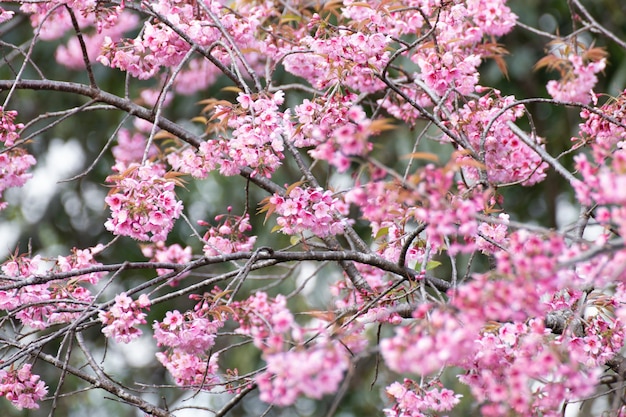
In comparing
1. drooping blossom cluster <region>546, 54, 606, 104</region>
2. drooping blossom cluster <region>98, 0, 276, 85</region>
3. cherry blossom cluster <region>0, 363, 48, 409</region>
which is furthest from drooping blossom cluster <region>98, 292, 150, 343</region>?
Answer: drooping blossom cluster <region>546, 54, 606, 104</region>

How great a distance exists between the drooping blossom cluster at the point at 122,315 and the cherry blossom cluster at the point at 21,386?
0.43m

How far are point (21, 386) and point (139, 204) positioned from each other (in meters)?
0.71

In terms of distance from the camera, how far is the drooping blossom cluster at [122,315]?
2.04 meters

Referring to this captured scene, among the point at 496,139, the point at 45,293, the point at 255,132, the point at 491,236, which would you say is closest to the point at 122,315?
the point at 45,293

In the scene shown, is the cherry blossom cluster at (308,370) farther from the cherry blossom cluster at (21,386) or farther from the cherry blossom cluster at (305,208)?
the cherry blossom cluster at (21,386)

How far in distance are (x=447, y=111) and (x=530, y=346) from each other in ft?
4.22

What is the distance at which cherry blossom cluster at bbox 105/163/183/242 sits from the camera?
2102mm

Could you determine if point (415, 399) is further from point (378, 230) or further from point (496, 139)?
point (496, 139)

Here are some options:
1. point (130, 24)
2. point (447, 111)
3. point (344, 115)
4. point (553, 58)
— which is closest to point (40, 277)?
point (344, 115)

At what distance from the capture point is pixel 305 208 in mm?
2299

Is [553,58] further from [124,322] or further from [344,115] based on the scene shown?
[124,322]

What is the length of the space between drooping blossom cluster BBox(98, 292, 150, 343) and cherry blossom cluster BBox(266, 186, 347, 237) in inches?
18.1

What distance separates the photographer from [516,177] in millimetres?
2840

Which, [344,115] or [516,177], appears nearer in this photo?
[344,115]
